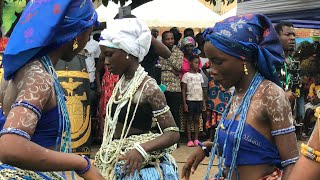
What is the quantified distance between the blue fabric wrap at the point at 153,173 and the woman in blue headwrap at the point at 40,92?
1212 millimetres

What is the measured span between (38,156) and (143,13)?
9896 millimetres

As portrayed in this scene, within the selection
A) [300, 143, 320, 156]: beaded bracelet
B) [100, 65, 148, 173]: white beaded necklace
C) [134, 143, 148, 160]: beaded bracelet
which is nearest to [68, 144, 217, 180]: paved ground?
[100, 65, 148, 173]: white beaded necklace

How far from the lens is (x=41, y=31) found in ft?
8.65

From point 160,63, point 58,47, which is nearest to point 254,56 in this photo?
point 58,47

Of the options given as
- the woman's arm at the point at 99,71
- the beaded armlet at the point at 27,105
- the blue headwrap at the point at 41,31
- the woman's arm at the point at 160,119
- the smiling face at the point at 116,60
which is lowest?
the woman's arm at the point at 99,71

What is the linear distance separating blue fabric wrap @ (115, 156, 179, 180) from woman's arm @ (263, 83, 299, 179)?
1311 millimetres

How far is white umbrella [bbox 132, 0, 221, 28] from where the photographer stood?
473 inches

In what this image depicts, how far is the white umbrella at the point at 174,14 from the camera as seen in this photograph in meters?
12.0

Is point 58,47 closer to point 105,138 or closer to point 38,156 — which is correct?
point 38,156

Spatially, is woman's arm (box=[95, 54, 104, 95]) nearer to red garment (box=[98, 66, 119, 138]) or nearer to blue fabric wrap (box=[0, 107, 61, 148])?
red garment (box=[98, 66, 119, 138])

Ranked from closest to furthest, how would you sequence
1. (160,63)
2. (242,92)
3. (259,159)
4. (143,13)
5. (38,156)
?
(38,156) < (259,159) < (242,92) < (160,63) < (143,13)

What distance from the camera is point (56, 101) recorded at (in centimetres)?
280

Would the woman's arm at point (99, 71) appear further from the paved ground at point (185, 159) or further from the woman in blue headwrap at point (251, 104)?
the woman in blue headwrap at point (251, 104)

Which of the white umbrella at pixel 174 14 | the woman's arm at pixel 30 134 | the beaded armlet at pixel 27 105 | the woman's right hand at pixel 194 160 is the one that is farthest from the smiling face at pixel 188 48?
the beaded armlet at pixel 27 105
